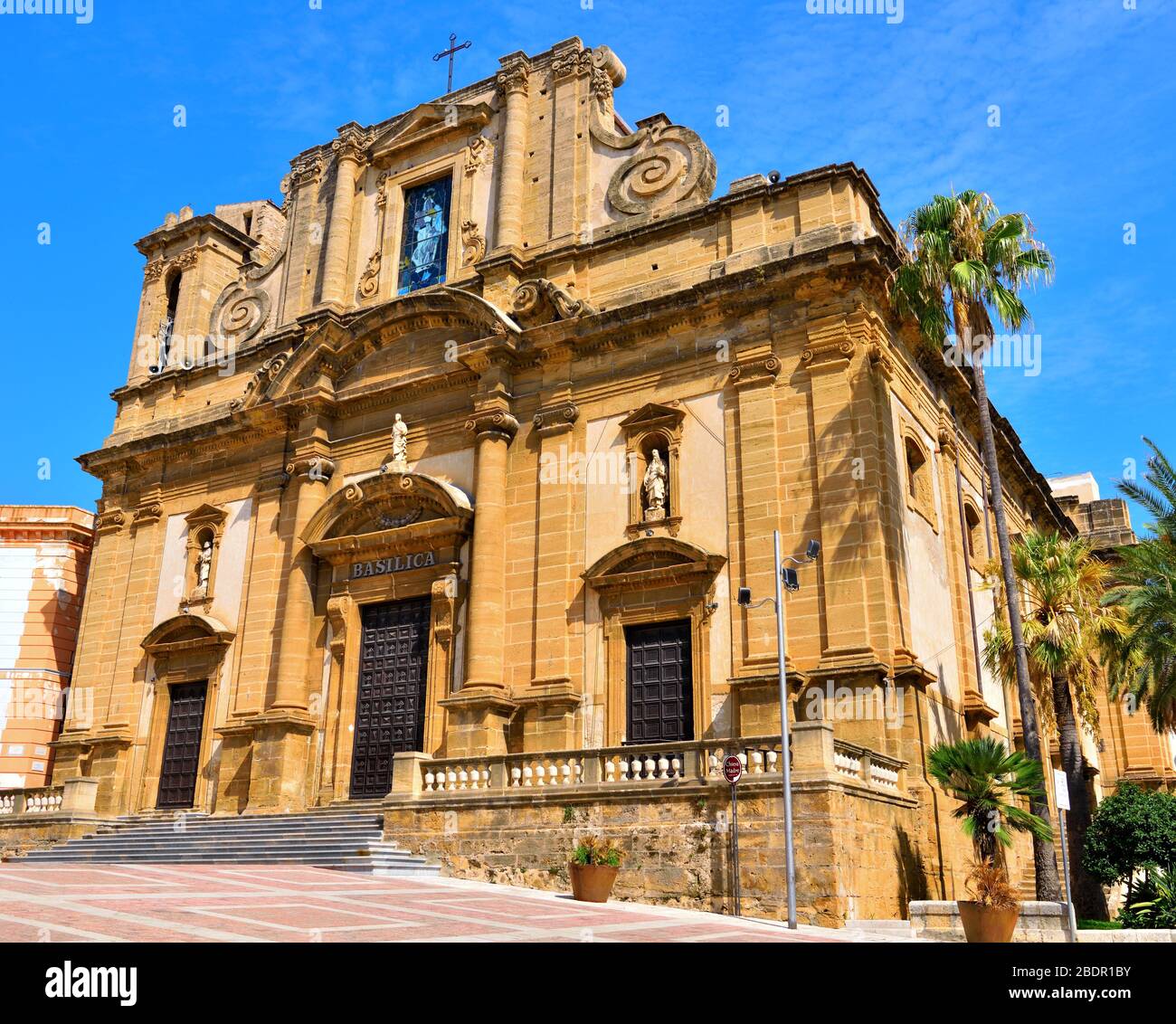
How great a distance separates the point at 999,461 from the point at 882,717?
1440 cm

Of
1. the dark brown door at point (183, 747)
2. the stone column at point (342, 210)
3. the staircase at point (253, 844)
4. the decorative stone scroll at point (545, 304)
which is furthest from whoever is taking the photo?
the stone column at point (342, 210)

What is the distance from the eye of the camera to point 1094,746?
3419 centimetres

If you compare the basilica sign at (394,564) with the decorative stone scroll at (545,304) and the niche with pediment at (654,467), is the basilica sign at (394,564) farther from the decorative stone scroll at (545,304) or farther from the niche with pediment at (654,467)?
the decorative stone scroll at (545,304)

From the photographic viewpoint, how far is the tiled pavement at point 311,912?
947 cm

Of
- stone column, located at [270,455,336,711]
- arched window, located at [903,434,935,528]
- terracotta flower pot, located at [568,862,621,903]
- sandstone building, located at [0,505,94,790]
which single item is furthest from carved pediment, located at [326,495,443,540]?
sandstone building, located at [0,505,94,790]

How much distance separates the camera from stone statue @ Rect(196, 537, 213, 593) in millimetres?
27625

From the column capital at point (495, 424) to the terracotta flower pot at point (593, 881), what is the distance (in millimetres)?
10752

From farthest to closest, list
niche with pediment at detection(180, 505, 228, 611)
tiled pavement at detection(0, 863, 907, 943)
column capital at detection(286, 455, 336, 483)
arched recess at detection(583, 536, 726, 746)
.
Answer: niche with pediment at detection(180, 505, 228, 611) → column capital at detection(286, 455, 336, 483) → arched recess at detection(583, 536, 726, 746) → tiled pavement at detection(0, 863, 907, 943)

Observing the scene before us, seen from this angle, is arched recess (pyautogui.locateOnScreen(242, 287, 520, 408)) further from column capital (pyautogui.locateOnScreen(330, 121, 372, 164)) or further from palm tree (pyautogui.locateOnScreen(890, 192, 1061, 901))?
palm tree (pyautogui.locateOnScreen(890, 192, 1061, 901))

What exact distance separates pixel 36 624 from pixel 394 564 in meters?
13.9

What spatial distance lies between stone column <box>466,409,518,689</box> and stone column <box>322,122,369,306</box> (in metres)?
7.23

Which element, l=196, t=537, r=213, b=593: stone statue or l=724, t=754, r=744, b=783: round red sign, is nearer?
l=724, t=754, r=744, b=783: round red sign

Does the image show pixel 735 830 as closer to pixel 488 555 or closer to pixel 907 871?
pixel 907 871

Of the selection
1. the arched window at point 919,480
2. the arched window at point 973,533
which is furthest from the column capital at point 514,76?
the arched window at point 973,533
